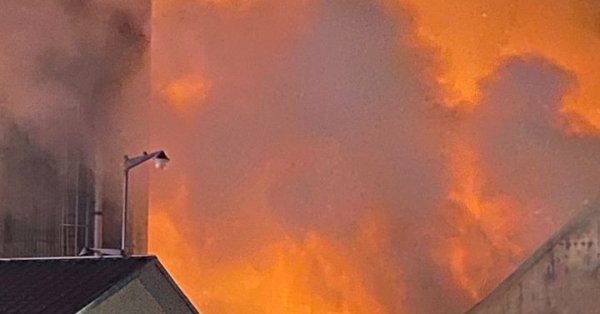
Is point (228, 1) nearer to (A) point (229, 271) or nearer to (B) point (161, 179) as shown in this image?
(B) point (161, 179)

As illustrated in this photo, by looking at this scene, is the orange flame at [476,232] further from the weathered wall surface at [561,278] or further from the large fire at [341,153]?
the weathered wall surface at [561,278]

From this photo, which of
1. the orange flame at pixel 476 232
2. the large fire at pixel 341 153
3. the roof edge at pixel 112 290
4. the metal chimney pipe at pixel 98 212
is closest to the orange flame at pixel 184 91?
the large fire at pixel 341 153

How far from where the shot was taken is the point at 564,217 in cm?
604

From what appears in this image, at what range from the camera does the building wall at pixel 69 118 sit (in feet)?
19.2

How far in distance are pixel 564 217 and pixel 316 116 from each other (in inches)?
74.0

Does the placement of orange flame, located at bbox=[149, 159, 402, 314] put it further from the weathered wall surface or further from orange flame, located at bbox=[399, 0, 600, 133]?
orange flame, located at bbox=[399, 0, 600, 133]

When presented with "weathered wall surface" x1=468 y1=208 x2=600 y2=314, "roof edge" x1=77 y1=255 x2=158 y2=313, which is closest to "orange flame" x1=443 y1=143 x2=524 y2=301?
"weathered wall surface" x1=468 y1=208 x2=600 y2=314

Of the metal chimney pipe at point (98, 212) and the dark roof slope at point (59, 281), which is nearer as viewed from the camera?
the dark roof slope at point (59, 281)

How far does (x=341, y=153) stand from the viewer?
6.60m

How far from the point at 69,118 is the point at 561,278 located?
3442 mm

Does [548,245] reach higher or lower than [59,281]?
higher

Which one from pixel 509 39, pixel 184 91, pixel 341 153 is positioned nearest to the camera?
pixel 509 39

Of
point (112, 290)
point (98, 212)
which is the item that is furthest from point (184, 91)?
point (112, 290)

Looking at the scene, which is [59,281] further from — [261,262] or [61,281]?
[261,262]
